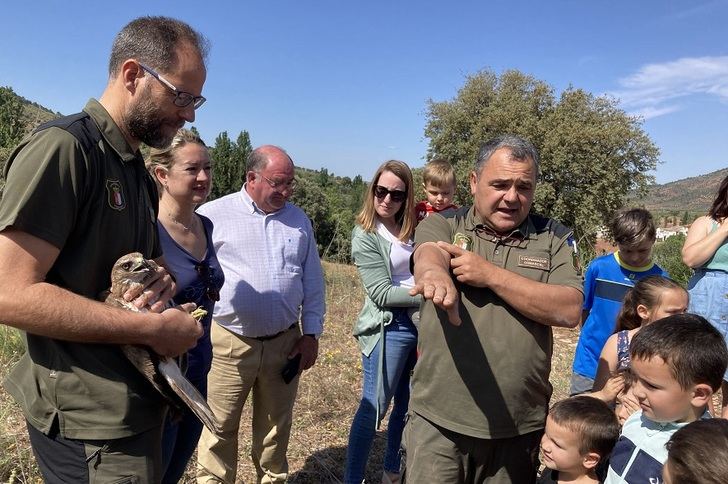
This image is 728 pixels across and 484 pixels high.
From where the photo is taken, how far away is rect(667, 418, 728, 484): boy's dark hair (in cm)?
142

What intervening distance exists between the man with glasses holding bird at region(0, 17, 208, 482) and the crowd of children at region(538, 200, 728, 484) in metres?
1.65

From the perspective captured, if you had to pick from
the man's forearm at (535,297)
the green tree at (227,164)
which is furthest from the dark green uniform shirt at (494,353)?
the green tree at (227,164)

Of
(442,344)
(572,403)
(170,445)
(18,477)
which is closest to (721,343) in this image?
(572,403)

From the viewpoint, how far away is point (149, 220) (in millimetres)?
1817

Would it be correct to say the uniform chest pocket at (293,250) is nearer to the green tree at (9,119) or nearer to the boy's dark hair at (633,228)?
the boy's dark hair at (633,228)

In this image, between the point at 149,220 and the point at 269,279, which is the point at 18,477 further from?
the point at 149,220

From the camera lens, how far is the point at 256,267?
2988mm

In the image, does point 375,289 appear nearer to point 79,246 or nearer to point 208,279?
point 208,279

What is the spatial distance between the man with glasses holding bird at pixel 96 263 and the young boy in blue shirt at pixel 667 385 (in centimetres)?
168

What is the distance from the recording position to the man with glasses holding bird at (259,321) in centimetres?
296

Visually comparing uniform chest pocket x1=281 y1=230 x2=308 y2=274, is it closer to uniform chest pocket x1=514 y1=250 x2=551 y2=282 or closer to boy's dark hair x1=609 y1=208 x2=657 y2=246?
uniform chest pocket x1=514 y1=250 x2=551 y2=282

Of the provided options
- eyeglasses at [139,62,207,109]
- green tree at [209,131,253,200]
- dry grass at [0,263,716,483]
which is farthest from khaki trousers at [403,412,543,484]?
green tree at [209,131,253,200]

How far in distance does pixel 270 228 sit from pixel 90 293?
5.05 feet

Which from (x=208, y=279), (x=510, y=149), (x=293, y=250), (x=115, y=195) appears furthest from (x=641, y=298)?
(x=115, y=195)
